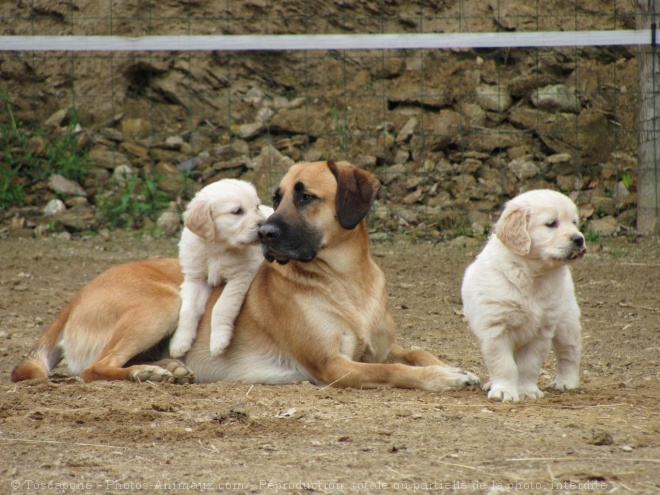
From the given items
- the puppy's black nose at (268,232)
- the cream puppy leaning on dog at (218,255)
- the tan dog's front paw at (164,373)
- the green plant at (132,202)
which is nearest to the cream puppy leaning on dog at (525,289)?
the puppy's black nose at (268,232)

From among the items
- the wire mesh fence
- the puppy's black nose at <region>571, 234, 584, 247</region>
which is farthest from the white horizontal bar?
the puppy's black nose at <region>571, 234, 584, 247</region>

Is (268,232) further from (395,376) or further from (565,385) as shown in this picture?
(565,385)

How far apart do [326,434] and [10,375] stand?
8.35ft

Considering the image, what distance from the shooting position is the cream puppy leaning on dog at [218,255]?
17.8 ft

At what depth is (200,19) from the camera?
39.4ft

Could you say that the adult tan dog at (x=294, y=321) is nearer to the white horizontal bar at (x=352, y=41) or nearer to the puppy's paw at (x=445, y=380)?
the puppy's paw at (x=445, y=380)

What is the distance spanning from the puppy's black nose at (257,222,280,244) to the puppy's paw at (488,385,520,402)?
1379 mm

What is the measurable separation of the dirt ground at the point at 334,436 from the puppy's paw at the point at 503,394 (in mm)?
84

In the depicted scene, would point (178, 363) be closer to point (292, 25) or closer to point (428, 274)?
point (428, 274)

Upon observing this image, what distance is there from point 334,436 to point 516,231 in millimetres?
1348

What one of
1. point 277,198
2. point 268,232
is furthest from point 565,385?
point 277,198

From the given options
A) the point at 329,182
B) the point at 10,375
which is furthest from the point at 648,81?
the point at 10,375

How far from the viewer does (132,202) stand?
1080 centimetres

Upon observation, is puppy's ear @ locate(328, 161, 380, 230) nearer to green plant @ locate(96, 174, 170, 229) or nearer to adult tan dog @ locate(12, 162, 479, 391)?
adult tan dog @ locate(12, 162, 479, 391)
